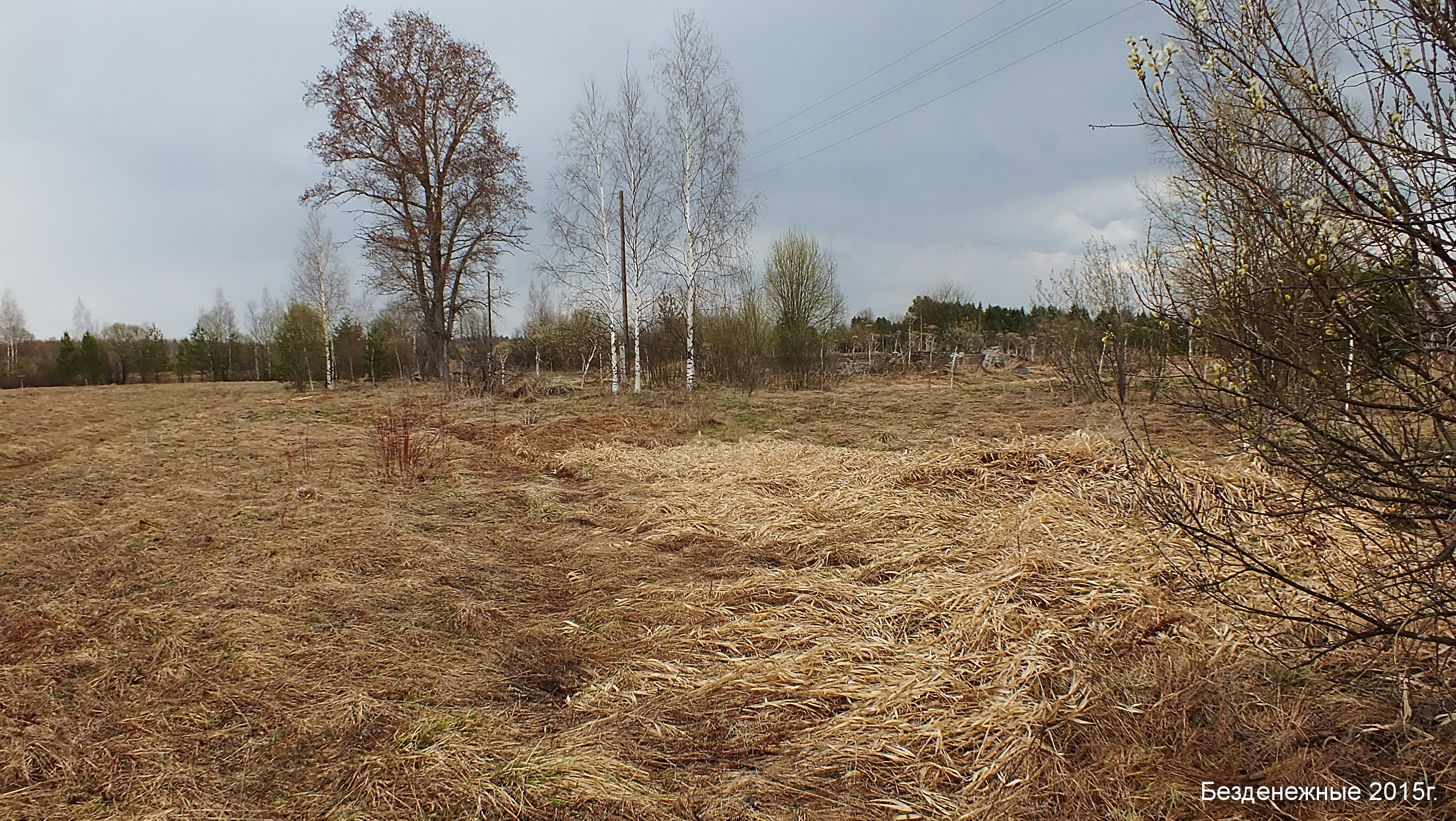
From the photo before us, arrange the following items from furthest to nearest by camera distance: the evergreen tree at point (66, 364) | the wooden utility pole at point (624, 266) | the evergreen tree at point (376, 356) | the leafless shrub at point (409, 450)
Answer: the evergreen tree at point (66, 364)
the evergreen tree at point (376, 356)
the wooden utility pole at point (624, 266)
the leafless shrub at point (409, 450)

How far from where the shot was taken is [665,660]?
3.45 metres

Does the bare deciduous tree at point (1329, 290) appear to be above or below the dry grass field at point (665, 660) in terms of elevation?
above

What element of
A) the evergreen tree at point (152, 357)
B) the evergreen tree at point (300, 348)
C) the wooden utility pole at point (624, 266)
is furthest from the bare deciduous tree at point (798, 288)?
the evergreen tree at point (152, 357)

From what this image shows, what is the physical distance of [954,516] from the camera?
5395 mm

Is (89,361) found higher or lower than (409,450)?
higher

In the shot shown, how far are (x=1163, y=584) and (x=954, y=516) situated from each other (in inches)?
72.2

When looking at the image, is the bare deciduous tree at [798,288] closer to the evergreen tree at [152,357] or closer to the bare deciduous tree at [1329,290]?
the bare deciduous tree at [1329,290]

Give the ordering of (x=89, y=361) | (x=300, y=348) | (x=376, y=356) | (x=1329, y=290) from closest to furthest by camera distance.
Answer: (x=1329, y=290) → (x=300, y=348) → (x=376, y=356) → (x=89, y=361)

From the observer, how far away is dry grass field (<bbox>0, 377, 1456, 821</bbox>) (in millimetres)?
2338

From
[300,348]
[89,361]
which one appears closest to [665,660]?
[300,348]

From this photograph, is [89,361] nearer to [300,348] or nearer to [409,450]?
[300,348]

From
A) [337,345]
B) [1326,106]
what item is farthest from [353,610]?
[337,345]

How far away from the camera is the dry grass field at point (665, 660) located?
7.67ft

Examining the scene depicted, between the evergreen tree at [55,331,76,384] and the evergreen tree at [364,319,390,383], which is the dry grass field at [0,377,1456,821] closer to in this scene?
the evergreen tree at [364,319,390,383]
